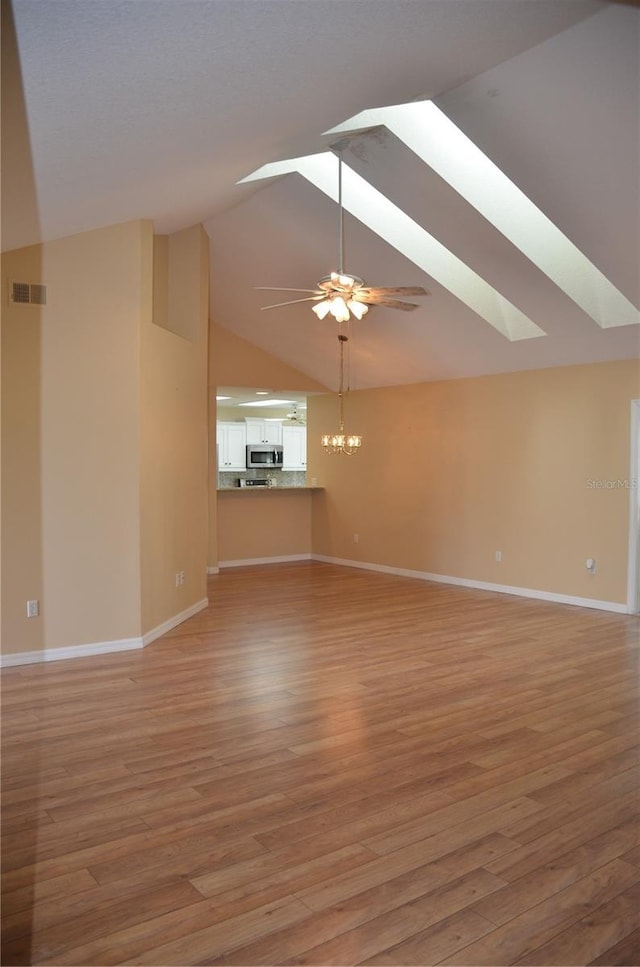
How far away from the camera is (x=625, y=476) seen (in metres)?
6.58

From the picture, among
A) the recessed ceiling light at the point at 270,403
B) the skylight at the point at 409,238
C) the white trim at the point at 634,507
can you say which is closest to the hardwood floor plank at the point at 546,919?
the white trim at the point at 634,507

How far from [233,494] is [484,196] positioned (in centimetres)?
569

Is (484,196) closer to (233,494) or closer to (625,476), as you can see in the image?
(625,476)

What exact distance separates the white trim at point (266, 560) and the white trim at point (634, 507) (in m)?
5.17

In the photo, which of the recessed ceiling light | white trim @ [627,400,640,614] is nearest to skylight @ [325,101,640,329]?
white trim @ [627,400,640,614]

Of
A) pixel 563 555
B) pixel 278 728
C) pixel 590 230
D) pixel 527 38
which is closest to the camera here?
pixel 527 38

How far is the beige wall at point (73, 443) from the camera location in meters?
4.84

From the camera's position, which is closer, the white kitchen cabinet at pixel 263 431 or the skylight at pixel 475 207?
the skylight at pixel 475 207

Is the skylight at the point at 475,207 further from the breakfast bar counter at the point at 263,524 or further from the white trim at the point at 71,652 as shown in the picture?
the breakfast bar counter at the point at 263,524

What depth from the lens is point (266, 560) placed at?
10.2 m

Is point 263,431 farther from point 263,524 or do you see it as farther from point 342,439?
point 342,439

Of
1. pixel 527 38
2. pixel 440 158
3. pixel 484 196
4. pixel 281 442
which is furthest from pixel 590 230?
pixel 281 442

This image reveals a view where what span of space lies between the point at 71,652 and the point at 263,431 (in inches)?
301

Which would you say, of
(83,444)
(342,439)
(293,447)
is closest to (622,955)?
(83,444)
